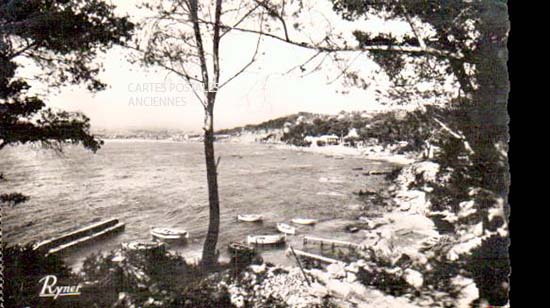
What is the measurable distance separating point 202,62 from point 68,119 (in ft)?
2.76

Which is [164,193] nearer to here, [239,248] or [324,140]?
[239,248]

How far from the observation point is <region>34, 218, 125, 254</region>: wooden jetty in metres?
2.61

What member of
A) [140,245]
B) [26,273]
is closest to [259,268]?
[140,245]

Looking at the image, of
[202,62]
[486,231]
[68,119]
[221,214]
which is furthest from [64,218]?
[486,231]

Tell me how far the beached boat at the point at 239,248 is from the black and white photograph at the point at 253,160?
0.06 feet

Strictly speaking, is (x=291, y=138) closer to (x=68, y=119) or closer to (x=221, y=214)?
(x=221, y=214)

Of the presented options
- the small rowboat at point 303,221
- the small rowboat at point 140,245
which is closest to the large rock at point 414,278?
the small rowboat at point 303,221

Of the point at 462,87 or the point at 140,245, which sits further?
the point at 462,87

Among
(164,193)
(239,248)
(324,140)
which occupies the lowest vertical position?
(239,248)

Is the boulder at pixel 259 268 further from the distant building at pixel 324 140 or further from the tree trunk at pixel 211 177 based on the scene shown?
the distant building at pixel 324 140

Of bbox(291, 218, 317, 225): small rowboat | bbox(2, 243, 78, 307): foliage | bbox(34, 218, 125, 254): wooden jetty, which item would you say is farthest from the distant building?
bbox(2, 243, 78, 307): foliage

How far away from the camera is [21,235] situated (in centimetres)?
266

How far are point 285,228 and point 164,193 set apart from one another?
0.74 meters

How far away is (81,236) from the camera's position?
261 cm
